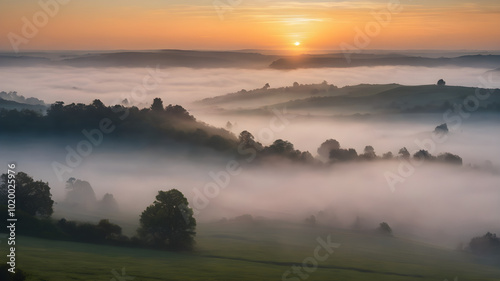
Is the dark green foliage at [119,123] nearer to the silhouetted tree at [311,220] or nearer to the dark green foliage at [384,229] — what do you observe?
the silhouetted tree at [311,220]

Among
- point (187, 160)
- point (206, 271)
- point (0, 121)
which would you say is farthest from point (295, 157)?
point (206, 271)

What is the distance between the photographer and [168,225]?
89.8m

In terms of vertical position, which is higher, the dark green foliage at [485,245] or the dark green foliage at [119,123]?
the dark green foliage at [119,123]

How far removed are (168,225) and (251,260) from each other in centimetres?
1332

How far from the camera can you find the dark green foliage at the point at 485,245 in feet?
357

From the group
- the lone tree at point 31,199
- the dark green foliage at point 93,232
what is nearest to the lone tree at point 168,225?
the dark green foliage at point 93,232

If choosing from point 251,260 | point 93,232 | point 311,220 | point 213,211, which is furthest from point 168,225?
point 311,220

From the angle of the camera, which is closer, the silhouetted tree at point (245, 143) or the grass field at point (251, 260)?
the grass field at point (251, 260)

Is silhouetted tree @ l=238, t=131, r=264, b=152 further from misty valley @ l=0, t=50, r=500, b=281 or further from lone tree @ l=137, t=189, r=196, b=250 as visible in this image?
lone tree @ l=137, t=189, r=196, b=250

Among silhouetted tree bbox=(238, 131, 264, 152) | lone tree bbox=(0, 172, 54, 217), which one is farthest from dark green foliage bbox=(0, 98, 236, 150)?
lone tree bbox=(0, 172, 54, 217)

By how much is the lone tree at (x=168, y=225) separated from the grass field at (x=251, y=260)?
2677mm

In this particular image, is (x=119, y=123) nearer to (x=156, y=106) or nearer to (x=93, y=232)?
(x=156, y=106)

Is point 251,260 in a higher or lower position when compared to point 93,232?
lower

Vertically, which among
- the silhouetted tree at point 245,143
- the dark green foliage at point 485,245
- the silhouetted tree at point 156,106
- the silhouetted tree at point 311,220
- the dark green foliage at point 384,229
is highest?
the silhouetted tree at point 156,106
